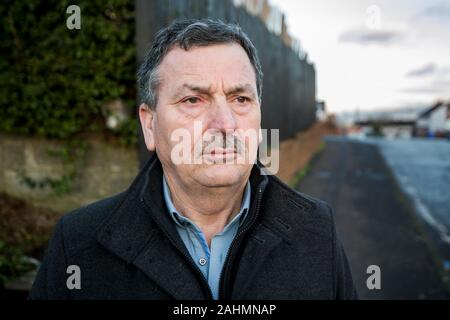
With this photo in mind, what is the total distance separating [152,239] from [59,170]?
12.5 ft

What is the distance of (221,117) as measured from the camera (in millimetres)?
1676

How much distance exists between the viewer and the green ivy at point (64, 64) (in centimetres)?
441

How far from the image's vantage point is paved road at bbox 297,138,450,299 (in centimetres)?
419

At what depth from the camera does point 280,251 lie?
174 cm

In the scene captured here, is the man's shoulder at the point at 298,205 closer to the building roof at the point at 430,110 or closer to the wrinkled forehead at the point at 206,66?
the wrinkled forehead at the point at 206,66

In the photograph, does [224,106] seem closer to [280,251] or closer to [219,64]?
[219,64]

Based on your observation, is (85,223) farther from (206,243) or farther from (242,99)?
(242,99)

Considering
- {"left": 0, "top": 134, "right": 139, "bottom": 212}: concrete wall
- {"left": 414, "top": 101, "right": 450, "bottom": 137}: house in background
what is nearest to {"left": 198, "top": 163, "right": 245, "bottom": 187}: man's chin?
{"left": 0, "top": 134, "right": 139, "bottom": 212}: concrete wall

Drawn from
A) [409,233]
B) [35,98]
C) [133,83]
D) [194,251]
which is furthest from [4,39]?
[409,233]

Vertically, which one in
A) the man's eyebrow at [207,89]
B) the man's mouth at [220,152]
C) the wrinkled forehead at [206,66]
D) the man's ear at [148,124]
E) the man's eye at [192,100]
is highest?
the wrinkled forehead at [206,66]

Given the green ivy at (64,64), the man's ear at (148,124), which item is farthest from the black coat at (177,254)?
the green ivy at (64,64)

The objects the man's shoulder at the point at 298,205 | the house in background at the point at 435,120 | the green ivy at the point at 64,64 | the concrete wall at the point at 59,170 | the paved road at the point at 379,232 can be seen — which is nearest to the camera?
the man's shoulder at the point at 298,205

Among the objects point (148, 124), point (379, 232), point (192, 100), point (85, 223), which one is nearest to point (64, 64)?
point (148, 124)

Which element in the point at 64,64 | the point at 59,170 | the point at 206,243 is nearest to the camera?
the point at 206,243
